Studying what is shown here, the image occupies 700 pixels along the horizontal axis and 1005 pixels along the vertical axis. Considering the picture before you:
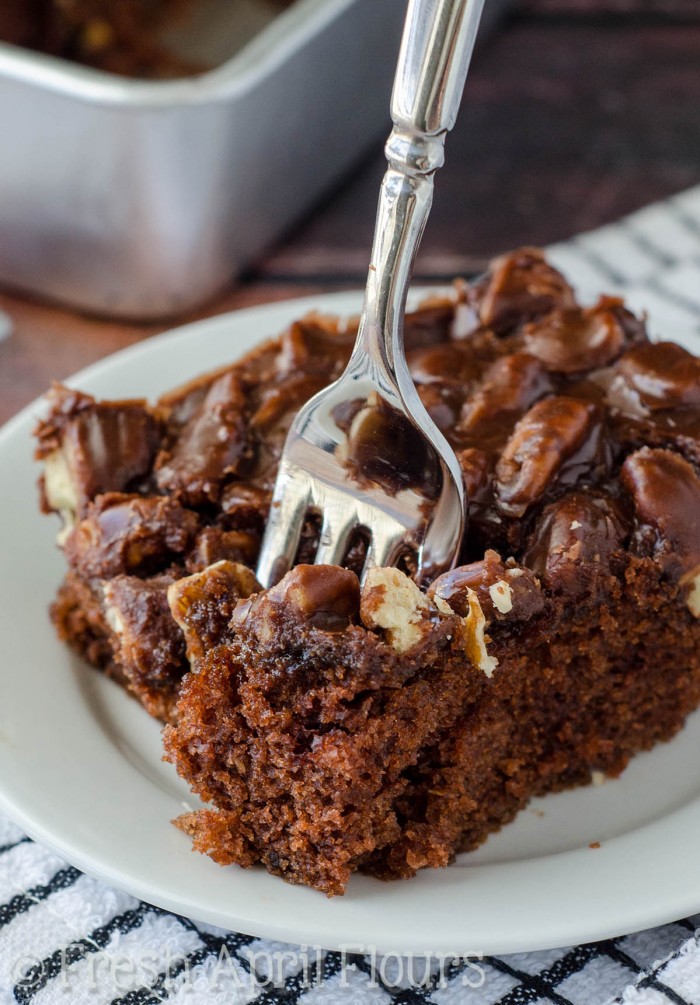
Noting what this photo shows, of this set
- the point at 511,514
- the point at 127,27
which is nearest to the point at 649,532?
the point at 511,514

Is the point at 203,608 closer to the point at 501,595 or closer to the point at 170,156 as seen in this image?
the point at 501,595

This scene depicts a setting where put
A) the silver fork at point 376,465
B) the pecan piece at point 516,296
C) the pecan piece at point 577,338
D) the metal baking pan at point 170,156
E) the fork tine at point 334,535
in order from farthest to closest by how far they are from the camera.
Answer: the metal baking pan at point 170,156 < the pecan piece at point 516,296 < the pecan piece at point 577,338 < the fork tine at point 334,535 < the silver fork at point 376,465

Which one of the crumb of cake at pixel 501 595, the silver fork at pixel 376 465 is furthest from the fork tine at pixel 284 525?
the crumb of cake at pixel 501 595

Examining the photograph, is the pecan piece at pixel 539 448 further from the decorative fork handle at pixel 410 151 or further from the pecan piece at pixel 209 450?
the pecan piece at pixel 209 450

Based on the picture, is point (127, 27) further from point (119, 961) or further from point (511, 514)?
point (119, 961)

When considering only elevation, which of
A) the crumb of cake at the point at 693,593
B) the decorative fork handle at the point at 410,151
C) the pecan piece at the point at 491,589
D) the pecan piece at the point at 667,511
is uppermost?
the decorative fork handle at the point at 410,151

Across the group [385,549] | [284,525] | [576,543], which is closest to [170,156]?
[284,525]

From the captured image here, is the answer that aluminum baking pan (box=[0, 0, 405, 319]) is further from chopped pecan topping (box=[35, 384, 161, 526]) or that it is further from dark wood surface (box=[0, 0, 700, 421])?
chopped pecan topping (box=[35, 384, 161, 526])
